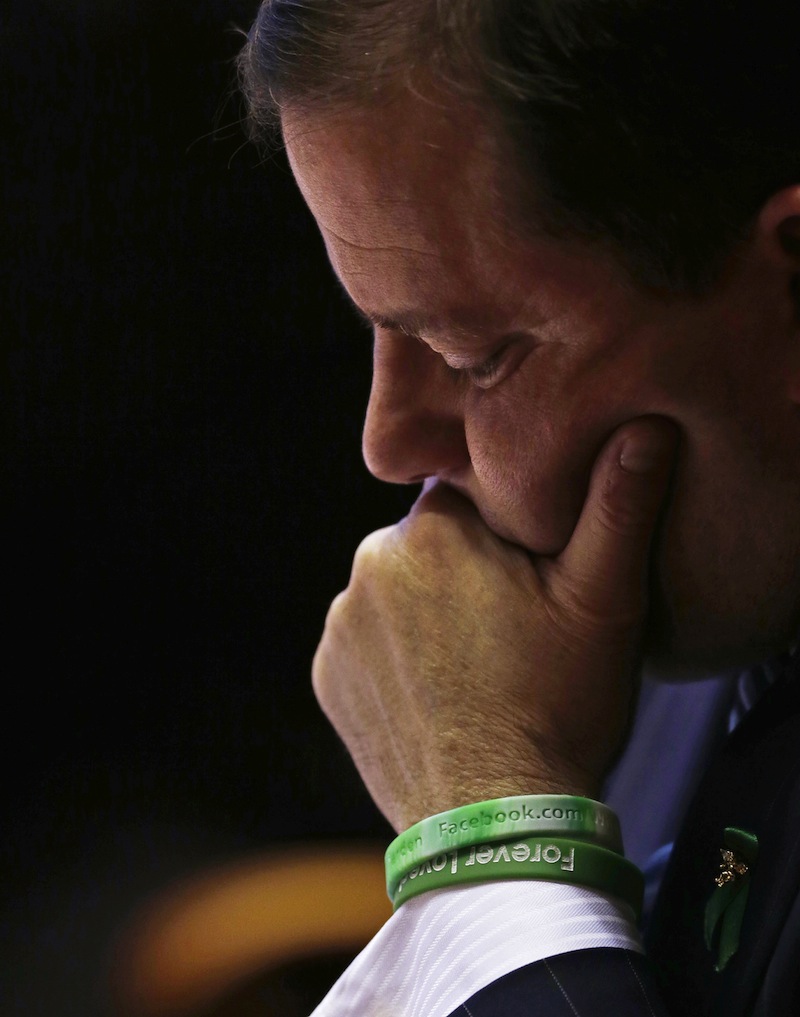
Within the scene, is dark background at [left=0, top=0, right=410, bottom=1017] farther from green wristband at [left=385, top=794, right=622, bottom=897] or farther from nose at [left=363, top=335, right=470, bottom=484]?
green wristband at [left=385, top=794, right=622, bottom=897]

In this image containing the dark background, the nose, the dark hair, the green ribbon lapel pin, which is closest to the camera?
the dark hair

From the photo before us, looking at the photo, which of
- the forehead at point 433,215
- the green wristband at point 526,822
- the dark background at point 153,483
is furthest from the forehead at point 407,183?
the dark background at point 153,483

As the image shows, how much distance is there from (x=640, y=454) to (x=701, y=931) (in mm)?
371

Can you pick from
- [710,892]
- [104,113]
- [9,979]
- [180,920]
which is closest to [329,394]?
[104,113]

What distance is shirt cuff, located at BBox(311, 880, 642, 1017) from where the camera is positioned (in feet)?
2.89

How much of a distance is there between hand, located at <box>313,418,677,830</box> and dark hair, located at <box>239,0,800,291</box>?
6.5 inches

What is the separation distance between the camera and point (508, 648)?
103 centimetres

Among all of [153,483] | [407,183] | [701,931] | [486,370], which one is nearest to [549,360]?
[486,370]

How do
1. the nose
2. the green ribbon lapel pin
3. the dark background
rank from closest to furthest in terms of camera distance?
the green ribbon lapel pin, the nose, the dark background

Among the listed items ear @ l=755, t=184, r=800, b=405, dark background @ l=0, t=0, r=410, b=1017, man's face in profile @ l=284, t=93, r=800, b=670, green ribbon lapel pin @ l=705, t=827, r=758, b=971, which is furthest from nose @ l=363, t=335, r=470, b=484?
dark background @ l=0, t=0, r=410, b=1017

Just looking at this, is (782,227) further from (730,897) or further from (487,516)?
(730,897)

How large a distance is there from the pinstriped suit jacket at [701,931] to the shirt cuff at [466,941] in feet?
0.04

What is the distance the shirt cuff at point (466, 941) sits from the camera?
0.88 m

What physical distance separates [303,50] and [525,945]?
0.66 m
